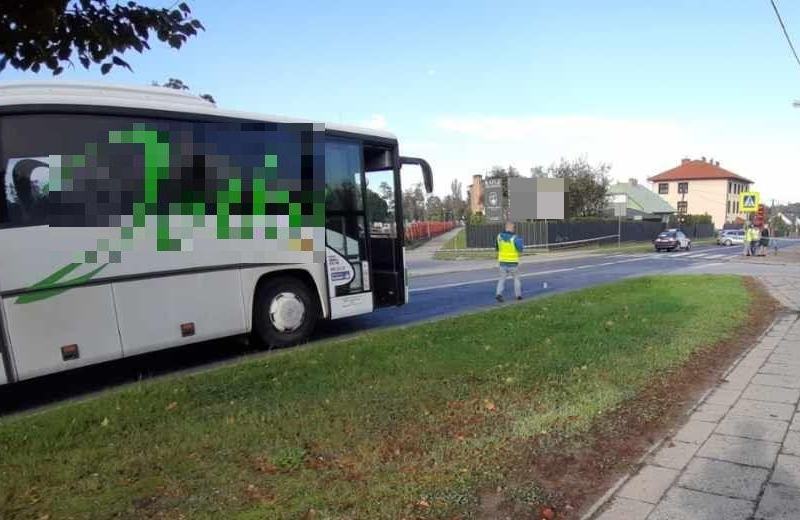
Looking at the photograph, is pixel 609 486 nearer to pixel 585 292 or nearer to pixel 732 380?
pixel 732 380

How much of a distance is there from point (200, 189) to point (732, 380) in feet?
19.5

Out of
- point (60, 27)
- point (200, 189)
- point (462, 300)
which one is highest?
point (60, 27)

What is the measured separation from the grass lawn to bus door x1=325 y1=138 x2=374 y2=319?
133 centimetres

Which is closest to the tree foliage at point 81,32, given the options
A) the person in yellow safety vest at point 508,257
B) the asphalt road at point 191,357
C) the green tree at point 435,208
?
the asphalt road at point 191,357

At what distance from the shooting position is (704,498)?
11.0 ft

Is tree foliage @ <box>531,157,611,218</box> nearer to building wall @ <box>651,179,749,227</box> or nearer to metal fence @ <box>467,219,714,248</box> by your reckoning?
metal fence @ <box>467,219,714,248</box>

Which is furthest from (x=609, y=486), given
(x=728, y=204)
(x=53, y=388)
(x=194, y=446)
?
(x=728, y=204)

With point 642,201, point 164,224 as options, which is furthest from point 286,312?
point 642,201

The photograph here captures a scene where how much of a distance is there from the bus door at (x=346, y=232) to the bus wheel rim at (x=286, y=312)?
506 mm

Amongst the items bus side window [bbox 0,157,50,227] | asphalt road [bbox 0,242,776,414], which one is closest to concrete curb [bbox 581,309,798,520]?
asphalt road [bbox 0,242,776,414]

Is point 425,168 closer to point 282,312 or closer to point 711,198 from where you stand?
point 282,312

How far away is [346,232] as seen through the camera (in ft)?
27.1

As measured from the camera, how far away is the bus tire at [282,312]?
24.7 ft

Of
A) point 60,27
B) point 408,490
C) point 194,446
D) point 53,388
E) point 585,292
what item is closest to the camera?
point 60,27
